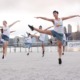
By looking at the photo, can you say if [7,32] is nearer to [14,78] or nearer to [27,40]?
[14,78]

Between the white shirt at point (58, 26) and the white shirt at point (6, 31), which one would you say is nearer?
the white shirt at point (58, 26)

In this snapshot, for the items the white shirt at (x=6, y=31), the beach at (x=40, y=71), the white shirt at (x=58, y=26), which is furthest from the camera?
the white shirt at (x=6, y=31)

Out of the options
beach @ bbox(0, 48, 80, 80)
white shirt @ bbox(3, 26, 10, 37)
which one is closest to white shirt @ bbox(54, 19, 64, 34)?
beach @ bbox(0, 48, 80, 80)

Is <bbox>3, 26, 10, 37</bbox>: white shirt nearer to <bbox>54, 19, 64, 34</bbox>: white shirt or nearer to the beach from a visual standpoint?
the beach

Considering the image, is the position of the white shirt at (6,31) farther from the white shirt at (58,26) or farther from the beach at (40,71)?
the white shirt at (58,26)

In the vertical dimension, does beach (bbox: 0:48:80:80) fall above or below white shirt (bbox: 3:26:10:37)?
below

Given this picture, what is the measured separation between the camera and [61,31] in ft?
42.3

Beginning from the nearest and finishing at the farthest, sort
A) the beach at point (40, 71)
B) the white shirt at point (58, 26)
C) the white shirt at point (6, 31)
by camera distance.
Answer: the beach at point (40, 71), the white shirt at point (58, 26), the white shirt at point (6, 31)

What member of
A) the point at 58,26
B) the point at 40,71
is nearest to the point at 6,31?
the point at 58,26

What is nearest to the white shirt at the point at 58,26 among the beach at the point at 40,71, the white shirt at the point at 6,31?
the beach at the point at 40,71

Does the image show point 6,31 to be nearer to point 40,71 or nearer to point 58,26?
point 58,26

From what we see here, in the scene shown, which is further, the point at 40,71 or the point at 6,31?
the point at 6,31

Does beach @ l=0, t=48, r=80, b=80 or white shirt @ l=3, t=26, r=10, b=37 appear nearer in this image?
beach @ l=0, t=48, r=80, b=80

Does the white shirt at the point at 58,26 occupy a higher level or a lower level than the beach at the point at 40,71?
higher
